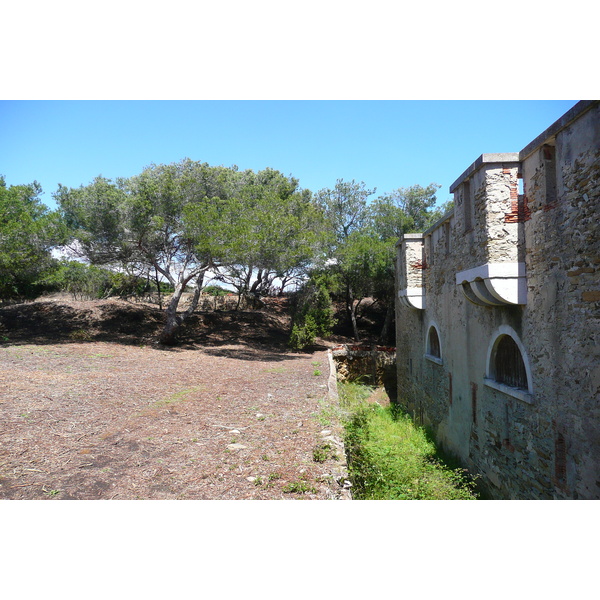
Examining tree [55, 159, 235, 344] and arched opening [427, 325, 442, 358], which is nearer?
arched opening [427, 325, 442, 358]

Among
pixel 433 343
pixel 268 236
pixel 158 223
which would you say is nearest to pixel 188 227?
pixel 158 223

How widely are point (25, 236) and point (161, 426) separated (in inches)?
429

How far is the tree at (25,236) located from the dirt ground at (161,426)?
253 centimetres

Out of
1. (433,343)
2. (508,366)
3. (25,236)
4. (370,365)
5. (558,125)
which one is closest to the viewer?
(558,125)

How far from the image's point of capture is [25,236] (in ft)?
44.1

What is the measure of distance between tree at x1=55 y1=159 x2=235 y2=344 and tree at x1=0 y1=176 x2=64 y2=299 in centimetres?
97

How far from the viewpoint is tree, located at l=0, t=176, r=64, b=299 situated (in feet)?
42.3

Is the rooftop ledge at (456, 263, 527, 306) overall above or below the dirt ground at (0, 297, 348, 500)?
above

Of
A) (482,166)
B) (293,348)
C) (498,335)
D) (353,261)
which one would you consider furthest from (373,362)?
(482,166)

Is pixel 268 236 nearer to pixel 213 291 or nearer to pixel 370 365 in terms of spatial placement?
pixel 370 365

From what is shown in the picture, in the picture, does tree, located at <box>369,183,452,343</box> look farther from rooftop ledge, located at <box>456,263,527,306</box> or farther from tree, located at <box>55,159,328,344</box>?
rooftop ledge, located at <box>456,263,527,306</box>

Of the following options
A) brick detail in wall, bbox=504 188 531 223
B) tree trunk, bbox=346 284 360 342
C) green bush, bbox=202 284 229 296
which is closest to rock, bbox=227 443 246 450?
brick detail in wall, bbox=504 188 531 223

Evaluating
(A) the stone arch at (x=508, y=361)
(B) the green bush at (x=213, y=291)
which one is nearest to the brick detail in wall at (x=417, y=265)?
(A) the stone arch at (x=508, y=361)

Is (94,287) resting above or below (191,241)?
below
